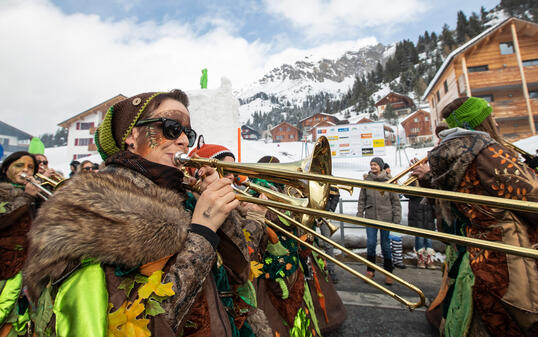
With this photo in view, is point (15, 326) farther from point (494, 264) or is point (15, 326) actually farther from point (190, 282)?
point (494, 264)

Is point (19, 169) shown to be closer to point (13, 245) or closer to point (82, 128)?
point (13, 245)

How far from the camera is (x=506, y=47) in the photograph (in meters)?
23.4

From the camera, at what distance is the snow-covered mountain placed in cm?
15712

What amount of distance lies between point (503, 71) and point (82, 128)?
154 feet

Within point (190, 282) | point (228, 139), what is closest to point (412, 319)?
point (190, 282)

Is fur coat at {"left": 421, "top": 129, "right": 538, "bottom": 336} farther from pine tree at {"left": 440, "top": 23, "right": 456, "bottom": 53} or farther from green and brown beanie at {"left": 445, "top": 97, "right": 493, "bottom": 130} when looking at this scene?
pine tree at {"left": 440, "top": 23, "right": 456, "bottom": 53}

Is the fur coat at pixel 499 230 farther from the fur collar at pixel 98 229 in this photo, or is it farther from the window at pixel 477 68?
the window at pixel 477 68

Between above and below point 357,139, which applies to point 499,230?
below

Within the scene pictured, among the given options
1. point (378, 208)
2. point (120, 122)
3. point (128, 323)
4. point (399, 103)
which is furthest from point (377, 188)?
point (399, 103)

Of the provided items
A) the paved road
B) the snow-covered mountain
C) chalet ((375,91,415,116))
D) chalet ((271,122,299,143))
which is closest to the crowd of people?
the paved road

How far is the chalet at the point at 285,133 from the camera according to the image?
61.5 meters

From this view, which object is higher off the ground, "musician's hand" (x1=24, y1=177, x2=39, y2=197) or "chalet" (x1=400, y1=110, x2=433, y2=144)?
"chalet" (x1=400, y1=110, x2=433, y2=144)

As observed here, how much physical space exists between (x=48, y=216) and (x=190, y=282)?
57 centimetres

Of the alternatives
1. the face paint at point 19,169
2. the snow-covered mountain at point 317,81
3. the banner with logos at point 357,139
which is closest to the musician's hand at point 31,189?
the face paint at point 19,169
